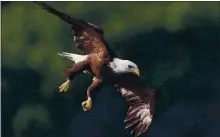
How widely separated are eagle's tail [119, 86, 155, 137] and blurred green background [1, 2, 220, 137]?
4cm

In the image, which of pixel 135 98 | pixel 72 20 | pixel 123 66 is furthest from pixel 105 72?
pixel 72 20

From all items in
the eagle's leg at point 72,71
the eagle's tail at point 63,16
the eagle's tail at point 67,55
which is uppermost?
the eagle's tail at point 63,16

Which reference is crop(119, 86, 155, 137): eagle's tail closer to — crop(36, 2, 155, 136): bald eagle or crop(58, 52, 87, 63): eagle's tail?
crop(36, 2, 155, 136): bald eagle

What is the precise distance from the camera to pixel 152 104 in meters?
3.79

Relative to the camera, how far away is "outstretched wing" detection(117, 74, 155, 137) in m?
3.78

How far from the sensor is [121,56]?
380cm

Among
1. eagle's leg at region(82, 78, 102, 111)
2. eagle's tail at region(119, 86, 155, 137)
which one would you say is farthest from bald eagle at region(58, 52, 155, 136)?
eagle's leg at region(82, 78, 102, 111)

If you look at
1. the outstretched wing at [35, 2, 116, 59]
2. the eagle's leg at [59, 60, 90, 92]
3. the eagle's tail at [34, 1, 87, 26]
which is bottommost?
the eagle's leg at [59, 60, 90, 92]

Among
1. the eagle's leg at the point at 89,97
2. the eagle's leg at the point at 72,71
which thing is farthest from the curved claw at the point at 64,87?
the eagle's leg at the point at 89,97

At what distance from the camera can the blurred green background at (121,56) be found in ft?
12.4

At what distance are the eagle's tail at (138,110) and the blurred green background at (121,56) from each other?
4 centimetres

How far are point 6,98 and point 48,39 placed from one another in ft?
1.47

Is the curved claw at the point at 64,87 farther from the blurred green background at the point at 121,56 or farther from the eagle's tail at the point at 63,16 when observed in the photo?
the eagle's tail at the point at 63,16

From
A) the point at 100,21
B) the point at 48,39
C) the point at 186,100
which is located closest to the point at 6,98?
the point at 48,39
